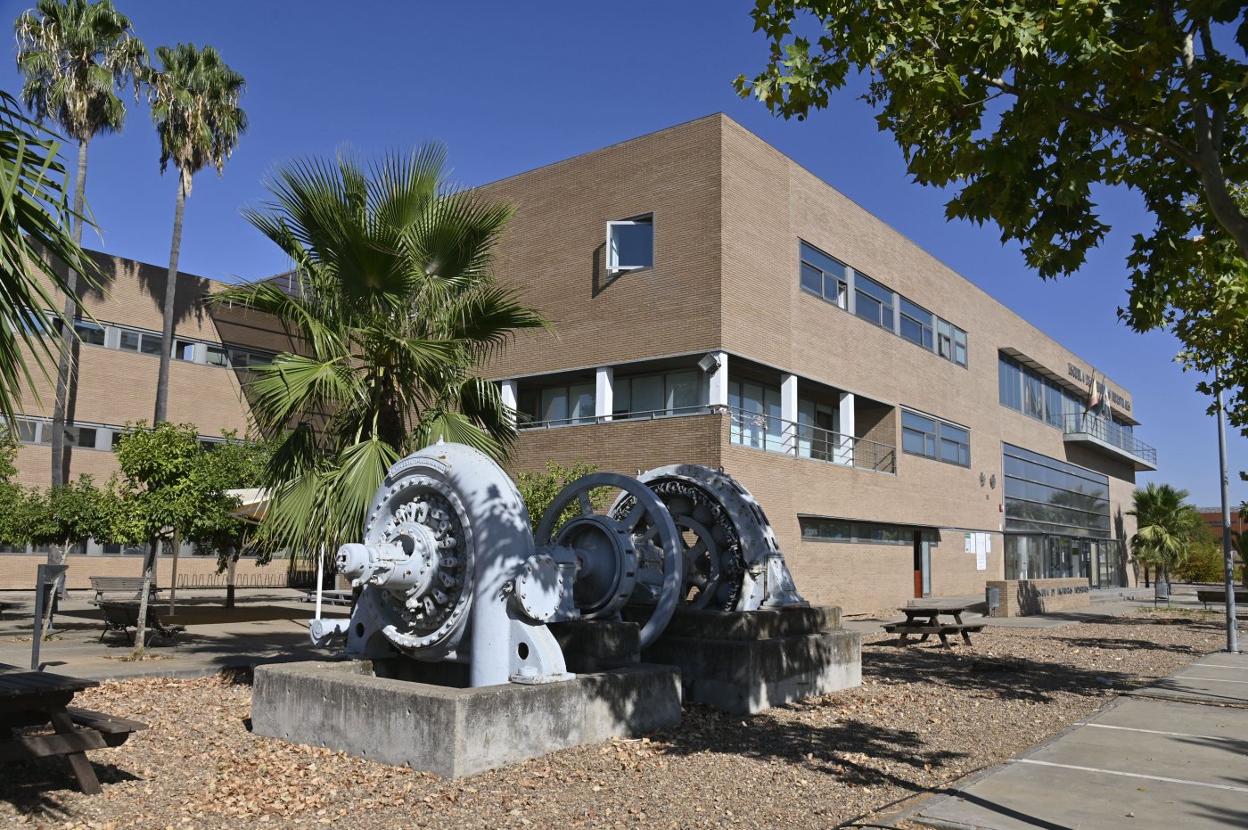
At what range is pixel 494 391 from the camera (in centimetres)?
1144

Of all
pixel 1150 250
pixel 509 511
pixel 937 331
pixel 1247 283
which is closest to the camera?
pixel 1150 250

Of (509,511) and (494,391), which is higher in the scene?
(494,391)

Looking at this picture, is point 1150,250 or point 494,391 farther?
point 494,391

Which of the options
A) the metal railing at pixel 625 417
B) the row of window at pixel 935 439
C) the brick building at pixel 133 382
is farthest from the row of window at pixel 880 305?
the brick building at pixel 133 382

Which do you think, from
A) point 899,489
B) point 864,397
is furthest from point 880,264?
point 899,489

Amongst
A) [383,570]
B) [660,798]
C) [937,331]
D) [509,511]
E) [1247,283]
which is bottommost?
[660,798]

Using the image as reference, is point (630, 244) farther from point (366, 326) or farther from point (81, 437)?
point (81, 437)

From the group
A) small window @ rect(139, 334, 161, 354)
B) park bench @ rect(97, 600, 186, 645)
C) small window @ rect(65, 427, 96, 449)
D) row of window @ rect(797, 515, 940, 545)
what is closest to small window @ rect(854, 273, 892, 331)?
row of window @ rect(797, 515, 940, 545)

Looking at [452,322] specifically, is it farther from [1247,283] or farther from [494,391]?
[1247,283]

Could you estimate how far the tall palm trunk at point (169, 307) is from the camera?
30.7 meters

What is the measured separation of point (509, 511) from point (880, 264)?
22.8 metres

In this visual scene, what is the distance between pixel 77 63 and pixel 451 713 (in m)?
29.3

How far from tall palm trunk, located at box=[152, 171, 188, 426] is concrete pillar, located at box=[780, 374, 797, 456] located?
1909 centimetres

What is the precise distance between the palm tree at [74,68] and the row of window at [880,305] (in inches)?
809
